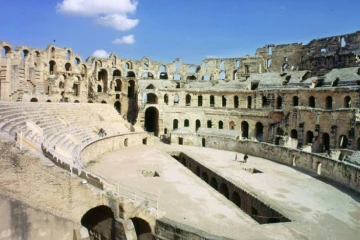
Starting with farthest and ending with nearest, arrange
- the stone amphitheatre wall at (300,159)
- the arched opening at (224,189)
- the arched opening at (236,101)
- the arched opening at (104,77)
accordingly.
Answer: the arched opening at (104,77)
the arched opening at (236,101)
the arched opening at (224,189)
the stone amphitheatre wall at (300,159)

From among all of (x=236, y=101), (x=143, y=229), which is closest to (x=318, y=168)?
(x=143, y=229)

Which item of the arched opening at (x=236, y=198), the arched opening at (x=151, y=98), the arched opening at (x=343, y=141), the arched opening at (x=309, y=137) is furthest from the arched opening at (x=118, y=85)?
the arched opening at (x=236, y=198)

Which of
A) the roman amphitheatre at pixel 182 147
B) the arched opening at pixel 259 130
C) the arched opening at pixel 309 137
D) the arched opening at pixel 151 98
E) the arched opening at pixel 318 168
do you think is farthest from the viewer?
the arched opening at pixel 151 98

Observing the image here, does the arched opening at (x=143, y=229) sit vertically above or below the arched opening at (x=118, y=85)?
below

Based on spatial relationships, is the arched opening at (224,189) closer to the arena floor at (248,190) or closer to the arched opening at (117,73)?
the arena floor at (248,190)

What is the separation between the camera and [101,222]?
11820 millimetres

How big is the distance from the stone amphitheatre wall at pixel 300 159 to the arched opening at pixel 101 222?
12.2 m

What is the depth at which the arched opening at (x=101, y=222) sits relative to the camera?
442 inches

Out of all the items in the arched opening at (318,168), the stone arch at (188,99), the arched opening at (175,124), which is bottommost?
the arched opening at (318,168)

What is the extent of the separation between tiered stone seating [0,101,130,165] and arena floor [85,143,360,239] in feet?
8.09

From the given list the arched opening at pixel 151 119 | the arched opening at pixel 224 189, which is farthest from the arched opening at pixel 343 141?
the arched opening at pixel 151 119

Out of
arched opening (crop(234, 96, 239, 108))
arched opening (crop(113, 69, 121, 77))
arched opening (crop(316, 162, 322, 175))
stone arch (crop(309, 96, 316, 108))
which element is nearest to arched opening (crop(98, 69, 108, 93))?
arched opening (crop(113, 69, 121, 77))

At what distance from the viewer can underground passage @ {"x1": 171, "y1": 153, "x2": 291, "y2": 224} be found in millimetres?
13249

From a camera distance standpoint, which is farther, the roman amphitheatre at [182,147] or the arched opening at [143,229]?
the arched opening at [143,229]
